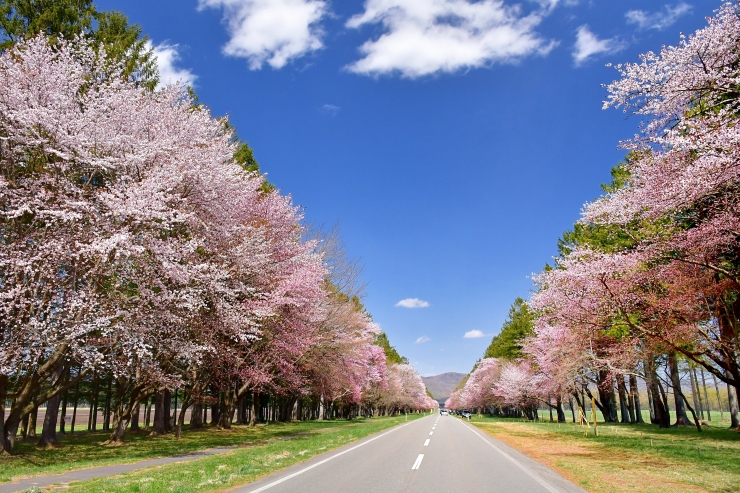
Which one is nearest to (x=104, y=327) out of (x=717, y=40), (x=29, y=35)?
(x=29, y=35)

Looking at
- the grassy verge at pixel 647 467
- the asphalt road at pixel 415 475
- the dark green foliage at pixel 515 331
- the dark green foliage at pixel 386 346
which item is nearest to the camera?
the asphalt road at pixel 415 475

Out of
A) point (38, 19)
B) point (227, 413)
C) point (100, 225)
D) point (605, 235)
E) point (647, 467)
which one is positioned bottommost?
point (227, 413)

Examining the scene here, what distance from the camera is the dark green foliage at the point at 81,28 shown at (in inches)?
738

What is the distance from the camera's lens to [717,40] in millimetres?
10922

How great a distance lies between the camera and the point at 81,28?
19.9 meters

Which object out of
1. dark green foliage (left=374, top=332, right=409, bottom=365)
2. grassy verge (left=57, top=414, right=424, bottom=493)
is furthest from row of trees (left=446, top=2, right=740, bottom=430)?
dark green foliage (left=374, top=332, right=409, bottom=365)

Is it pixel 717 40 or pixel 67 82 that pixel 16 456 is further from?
pixel 717 40

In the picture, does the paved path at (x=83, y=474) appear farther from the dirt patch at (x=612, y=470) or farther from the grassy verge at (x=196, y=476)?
the dirt patch at (x=612, y=470)

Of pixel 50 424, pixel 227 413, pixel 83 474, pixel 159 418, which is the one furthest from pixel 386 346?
pixel 83 474

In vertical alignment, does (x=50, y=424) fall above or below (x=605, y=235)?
below

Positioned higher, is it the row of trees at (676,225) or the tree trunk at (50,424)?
the row of trees at (676,225)

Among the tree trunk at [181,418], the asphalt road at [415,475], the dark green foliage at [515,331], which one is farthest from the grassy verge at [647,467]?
the dark green foliage at [515,331]

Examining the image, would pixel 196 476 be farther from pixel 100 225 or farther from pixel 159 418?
pixel 159 418

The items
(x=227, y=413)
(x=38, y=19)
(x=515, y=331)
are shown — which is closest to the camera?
(x=38, y=19)
